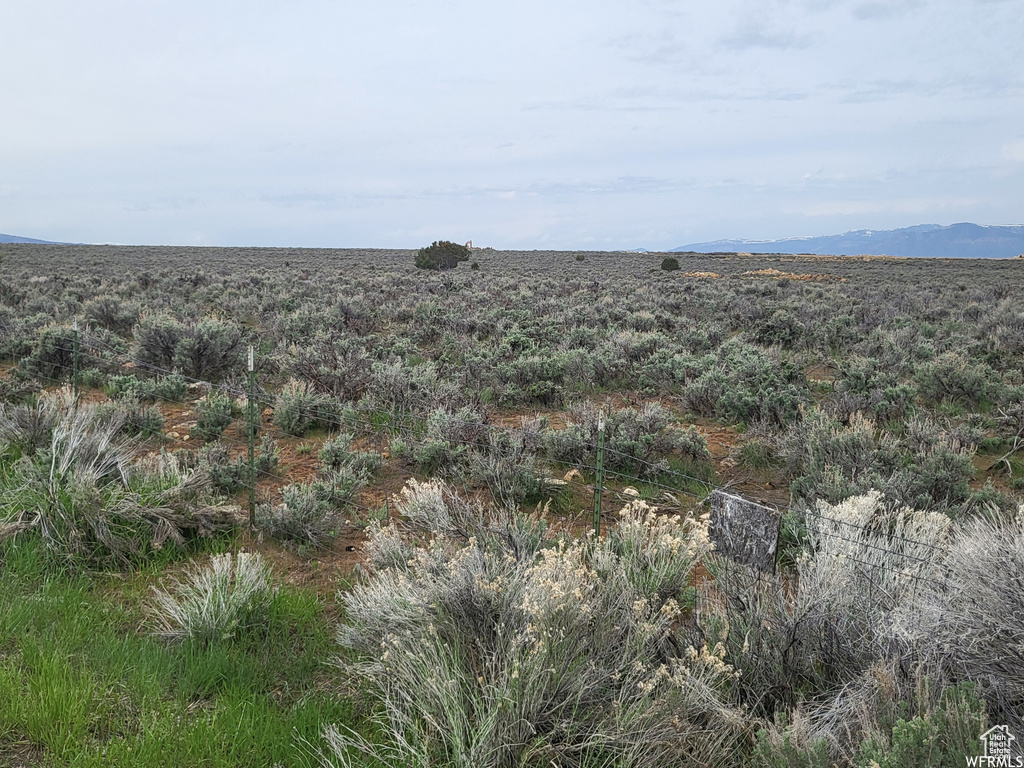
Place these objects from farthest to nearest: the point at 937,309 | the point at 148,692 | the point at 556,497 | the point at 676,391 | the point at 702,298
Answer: the point at 702,298 → the point at 937,309 → the point at 676,391 → the point at 556,497 → the point at 148,692

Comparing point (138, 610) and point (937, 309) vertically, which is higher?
point (937, 309)

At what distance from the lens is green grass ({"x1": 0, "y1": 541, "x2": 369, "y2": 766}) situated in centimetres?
249

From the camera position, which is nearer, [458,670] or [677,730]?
[677,730]

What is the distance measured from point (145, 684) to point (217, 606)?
54 cm

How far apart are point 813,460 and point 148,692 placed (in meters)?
5.07

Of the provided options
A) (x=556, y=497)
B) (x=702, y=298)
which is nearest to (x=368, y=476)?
(x=556, y=497)

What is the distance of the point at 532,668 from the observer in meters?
2.47

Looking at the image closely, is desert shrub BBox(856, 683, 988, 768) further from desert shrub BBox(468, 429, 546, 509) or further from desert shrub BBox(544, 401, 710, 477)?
desert shrub BBox(544, 401, 710, 477)

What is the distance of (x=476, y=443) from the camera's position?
19.8 ft

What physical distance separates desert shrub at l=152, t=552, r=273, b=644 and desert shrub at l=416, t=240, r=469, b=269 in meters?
33.5

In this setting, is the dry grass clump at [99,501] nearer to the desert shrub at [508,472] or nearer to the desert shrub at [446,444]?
the desert shrub at [446,444]

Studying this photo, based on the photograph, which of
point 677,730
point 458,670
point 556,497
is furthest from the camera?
point 556,497

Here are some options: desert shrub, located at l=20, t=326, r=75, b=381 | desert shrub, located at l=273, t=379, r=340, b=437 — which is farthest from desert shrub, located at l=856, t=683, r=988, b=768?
desert shrub, located at l=20, t=326, r=75, b=381

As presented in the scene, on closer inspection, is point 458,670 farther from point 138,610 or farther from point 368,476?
point 368,476
